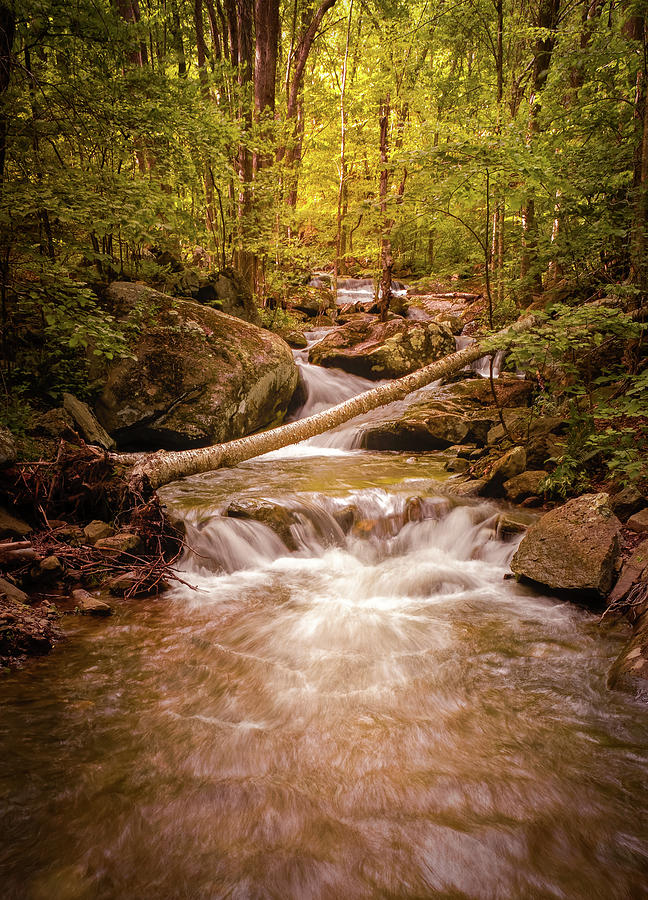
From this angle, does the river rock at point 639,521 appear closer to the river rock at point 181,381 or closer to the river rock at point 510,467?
the river rock at point 510,467

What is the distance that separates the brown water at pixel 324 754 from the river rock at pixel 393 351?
7863 millimetres

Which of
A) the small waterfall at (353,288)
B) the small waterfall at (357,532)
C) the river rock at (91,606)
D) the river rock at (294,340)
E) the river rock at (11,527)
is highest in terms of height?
the small waterfall at (353,288)

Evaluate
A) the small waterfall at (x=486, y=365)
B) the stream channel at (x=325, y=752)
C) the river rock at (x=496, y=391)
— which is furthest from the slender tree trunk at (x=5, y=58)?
the small waterfall at (x=486, y=365)

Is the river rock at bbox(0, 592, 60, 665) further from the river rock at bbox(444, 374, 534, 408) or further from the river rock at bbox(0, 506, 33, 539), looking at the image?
the river rock at bbox(444, 374, 534, 408)

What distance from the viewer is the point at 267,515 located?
5.62 metres

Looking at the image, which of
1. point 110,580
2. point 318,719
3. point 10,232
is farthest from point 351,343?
point 318,719

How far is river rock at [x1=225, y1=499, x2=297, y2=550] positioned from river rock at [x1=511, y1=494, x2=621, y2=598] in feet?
8.77

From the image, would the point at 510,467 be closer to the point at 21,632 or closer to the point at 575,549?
the point at 575,549

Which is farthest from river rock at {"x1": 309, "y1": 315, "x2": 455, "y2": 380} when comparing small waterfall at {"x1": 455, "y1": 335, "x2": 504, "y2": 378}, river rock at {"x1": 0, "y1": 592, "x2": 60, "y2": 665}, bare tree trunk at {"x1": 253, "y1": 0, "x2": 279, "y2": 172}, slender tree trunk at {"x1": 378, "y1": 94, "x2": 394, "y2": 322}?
river rock at {"x1": 0, "y1": 592, "x2": 60, "y2": 665}

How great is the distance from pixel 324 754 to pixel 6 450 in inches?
145

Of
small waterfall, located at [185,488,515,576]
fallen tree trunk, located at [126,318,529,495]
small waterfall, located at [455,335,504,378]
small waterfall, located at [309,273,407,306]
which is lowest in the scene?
small waterfall, located at [185,488,515,576]

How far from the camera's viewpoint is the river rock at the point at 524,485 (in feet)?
19.3

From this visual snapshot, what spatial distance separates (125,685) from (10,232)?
4.69 meters

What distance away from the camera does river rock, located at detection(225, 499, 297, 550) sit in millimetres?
5582
